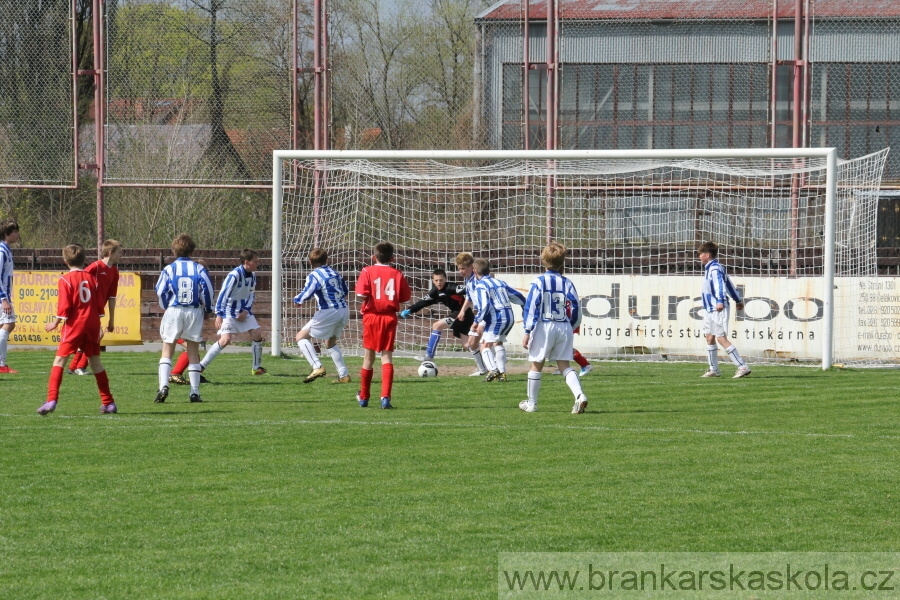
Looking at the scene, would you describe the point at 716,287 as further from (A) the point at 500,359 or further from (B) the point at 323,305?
(B) the point at 323,305

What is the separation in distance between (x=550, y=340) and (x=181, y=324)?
12.9 ft

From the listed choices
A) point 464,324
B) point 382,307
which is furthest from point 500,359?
point 382,307

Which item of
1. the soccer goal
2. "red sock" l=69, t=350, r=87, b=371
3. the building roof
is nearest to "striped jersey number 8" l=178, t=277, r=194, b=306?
"red sock" l=69, t=350, r=87, b=371

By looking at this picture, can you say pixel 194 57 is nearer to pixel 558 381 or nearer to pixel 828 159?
pixel 558 381

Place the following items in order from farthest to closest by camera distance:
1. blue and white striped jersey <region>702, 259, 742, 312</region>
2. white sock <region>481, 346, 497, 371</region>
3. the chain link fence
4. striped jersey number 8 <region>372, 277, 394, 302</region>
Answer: the chain link fence < blue and white striped jersey <region>702, 259, 742, 312</region> < white sock <region>481, 346, 497, 371</region> < striped jersey number 8 <region>372, 277, 394, 302</region>

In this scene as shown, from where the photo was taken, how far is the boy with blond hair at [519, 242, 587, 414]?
12.1 m

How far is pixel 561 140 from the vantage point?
2222cm

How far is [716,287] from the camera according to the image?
661 inches

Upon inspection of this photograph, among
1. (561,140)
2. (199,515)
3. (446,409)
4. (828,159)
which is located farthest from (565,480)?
(561,140)

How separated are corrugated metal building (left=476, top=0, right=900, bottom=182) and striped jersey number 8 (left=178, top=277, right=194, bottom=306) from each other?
386 inches

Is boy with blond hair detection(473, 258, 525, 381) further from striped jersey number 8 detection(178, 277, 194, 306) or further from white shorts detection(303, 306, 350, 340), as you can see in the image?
striped jersey number 8 detection(178, 277, 194, 306)

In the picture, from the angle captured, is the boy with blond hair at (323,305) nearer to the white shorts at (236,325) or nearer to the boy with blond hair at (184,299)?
the white shorts at (236,325)

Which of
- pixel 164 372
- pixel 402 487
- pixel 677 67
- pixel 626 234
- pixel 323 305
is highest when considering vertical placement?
pixel 677 67

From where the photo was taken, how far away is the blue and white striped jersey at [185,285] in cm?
1288
